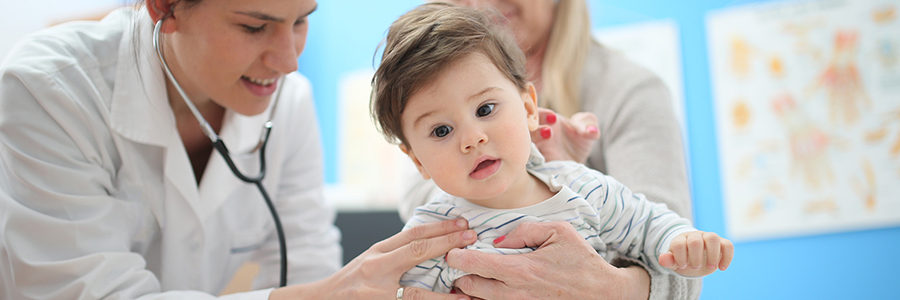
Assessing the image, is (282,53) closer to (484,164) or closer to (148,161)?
(148,161)

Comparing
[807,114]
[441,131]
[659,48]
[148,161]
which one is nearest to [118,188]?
[148,161]

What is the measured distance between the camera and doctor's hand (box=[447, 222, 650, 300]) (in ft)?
2.70

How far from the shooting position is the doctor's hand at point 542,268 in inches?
32.4

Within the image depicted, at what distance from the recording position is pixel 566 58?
1.32m

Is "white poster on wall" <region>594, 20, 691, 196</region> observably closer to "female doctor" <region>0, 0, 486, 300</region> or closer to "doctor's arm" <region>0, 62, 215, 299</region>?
"female doctor" <region>0, 0, 486, 300</region>

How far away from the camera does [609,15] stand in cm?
246

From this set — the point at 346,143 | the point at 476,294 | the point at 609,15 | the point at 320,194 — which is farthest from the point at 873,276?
the point at 346,143

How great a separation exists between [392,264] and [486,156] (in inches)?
10.0

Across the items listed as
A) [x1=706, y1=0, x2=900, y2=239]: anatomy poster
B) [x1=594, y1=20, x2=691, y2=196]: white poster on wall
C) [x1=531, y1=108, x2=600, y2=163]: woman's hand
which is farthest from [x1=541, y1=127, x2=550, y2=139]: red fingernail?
[x1=706, y1=0, x2=900, y2=239]: anatomy poster

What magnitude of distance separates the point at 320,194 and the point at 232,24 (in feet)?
2.32

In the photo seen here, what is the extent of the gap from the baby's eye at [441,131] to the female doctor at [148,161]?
0.15 metres

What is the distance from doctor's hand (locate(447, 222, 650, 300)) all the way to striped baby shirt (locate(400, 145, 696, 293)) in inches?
0.9

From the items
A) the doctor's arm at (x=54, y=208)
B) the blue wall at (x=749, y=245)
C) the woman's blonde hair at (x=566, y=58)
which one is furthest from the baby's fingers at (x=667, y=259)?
the blue wall at (x=749, y=245)

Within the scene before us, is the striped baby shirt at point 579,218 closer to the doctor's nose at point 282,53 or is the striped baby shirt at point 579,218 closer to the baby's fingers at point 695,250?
the baby's fingers at point 695,250
